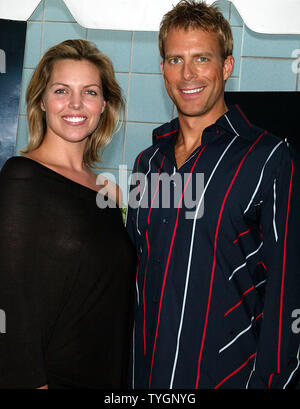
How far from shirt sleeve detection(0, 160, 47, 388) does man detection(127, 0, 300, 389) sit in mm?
322

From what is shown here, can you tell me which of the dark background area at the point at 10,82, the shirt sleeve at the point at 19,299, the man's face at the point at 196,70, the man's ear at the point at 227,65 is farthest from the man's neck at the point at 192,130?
the dark background area at the point at 10,82

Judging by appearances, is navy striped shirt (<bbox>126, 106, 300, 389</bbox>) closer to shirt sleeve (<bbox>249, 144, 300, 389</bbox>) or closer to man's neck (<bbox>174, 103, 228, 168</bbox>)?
shirt sleeve (<bbox>249, 144, 300, 389</bbox>)

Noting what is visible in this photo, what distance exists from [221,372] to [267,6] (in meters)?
2.12

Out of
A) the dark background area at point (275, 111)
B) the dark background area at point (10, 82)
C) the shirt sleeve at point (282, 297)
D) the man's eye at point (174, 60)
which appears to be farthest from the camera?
the dark background area at point (10, 82)

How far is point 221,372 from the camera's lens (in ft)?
3.98

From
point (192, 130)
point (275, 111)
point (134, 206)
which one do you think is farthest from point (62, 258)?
point (275, 111)

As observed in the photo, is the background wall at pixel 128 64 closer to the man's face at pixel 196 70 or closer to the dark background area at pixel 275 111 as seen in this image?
the dark background area at pixel 275 111

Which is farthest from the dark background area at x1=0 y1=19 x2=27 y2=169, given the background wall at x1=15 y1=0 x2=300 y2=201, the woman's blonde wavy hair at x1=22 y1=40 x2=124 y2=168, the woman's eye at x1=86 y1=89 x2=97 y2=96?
the woman's eye at x1=86 y1=89 x2=97 y2=96

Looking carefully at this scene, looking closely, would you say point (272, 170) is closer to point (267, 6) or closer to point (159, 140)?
point (159, 140)

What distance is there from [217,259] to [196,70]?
59 cm

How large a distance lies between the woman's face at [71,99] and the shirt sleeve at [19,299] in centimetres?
38

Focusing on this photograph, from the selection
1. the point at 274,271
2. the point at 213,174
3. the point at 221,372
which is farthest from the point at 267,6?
the point at 221,372

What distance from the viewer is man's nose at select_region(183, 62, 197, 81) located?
4.57ft

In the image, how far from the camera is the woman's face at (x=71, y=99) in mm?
1485
